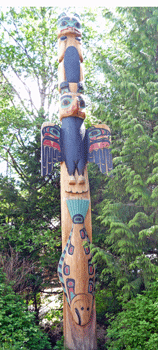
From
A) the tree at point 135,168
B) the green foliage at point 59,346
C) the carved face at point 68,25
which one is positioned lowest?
the green foliage at point 59,346

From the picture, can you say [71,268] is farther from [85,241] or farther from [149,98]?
[149,98]

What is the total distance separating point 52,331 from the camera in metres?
6.87

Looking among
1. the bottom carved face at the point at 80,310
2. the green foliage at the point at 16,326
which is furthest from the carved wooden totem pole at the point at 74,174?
the green foliage at the point at 16,326

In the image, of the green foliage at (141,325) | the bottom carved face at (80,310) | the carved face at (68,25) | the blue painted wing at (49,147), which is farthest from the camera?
the carved face at (68,25)

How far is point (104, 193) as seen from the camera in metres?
6.58

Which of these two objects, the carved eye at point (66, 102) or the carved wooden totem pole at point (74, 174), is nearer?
the carved wooden totem pole at point (74, 174)

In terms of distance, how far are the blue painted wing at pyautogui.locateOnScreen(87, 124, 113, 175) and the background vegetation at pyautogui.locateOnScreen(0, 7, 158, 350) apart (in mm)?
260

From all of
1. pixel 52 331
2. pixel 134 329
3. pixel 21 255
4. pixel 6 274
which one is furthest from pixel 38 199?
pixel 134 329

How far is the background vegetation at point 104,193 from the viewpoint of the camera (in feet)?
14.6

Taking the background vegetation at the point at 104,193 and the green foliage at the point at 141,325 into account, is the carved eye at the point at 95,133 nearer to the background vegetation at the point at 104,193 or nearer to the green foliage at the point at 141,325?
the background vegetation at the point at 104,193

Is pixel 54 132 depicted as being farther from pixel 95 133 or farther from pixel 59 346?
pixel 59 346

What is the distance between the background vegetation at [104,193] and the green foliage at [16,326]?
2 cm

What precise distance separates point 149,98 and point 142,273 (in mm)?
2939

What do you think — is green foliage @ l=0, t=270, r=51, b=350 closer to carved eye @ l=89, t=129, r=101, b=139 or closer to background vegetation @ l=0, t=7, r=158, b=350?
background vegetation @ l=0, t=7, r=158, b=350
